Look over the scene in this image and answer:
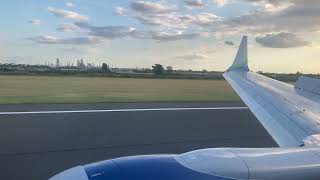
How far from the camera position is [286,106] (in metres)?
7.54

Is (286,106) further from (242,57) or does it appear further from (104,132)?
(104,132)

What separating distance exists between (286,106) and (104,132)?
6120mm

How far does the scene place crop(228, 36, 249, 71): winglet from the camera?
38.6ft

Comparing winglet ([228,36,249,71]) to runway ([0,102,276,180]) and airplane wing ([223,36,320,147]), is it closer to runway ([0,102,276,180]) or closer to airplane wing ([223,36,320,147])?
airplane wing ([223,36,320,147])

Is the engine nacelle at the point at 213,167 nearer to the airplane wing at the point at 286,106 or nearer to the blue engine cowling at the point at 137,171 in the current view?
the blue engine cowling at the point at 137,171

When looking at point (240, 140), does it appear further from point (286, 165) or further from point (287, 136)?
point (286, 165)

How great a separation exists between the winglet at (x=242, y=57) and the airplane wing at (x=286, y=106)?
1.29m

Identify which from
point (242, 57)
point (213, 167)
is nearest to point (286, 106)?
point (242, 57)

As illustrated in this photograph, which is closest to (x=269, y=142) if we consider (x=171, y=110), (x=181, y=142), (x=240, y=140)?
(x=240, y=140)

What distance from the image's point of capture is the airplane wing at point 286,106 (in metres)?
6.18

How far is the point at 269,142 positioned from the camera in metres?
11.7

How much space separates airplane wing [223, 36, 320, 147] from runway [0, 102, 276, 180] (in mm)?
2302

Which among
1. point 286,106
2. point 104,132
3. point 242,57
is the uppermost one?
point 242,57

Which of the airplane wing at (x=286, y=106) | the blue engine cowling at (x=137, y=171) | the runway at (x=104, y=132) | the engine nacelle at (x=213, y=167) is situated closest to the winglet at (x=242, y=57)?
the airplane wing at (x=286, y=106)
